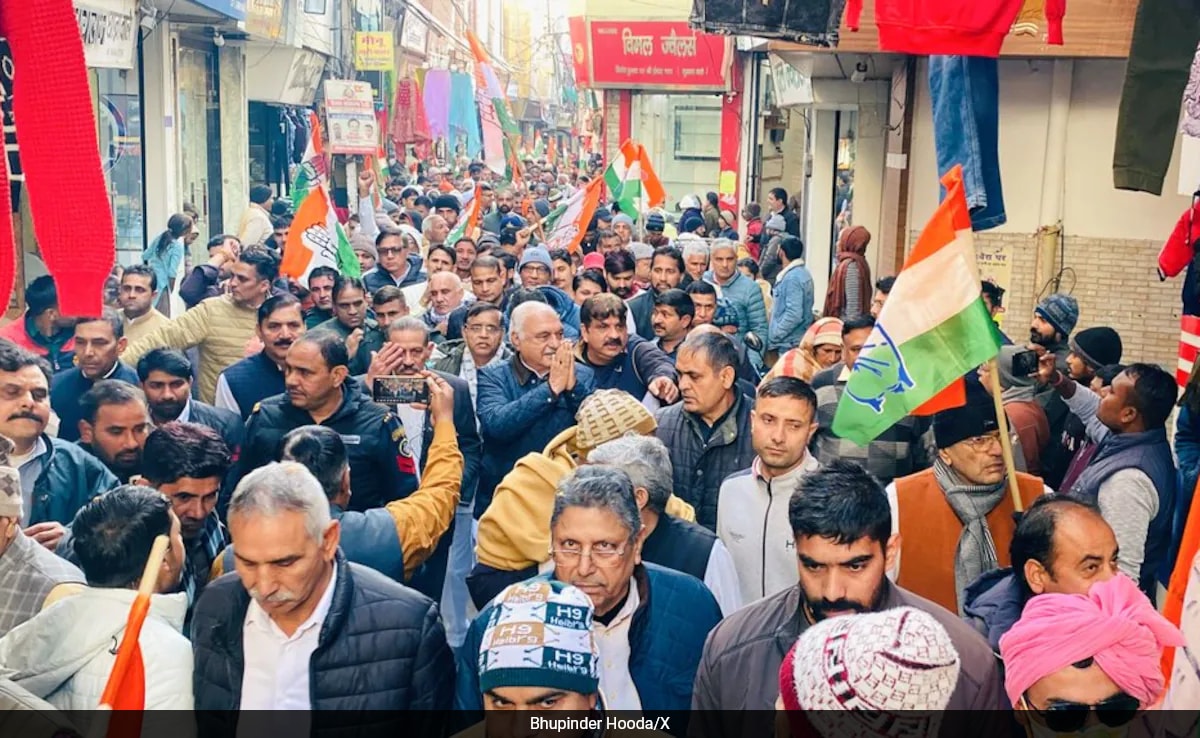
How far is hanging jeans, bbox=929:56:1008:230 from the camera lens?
7582 mm

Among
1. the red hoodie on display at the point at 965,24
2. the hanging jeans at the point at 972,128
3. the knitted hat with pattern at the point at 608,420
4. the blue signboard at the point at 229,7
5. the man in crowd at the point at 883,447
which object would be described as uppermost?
the blue signboard at the point at 229,7

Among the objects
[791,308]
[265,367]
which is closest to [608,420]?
[265,367]

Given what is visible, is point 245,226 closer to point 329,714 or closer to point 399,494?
point 399,494

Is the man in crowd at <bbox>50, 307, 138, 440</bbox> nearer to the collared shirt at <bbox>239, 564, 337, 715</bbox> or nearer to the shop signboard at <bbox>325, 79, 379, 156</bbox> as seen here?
the collared shirt at <bbox>239, 564, 337, 715</bbox>

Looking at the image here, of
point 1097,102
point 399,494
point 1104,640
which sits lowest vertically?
point 399,494

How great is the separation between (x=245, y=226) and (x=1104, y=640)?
13879 millimetres

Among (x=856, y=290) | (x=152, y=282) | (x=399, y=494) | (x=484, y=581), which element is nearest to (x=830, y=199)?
(x=856, y=290)

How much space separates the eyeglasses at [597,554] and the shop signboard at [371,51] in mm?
26298

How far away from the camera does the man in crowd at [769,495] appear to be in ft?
16.6

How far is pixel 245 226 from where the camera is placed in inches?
630

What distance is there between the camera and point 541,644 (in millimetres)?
3281

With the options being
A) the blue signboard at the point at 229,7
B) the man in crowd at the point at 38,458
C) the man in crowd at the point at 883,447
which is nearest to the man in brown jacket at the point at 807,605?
the man in crowd at the point at 883,447

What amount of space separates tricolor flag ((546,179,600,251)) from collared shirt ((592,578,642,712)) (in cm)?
935

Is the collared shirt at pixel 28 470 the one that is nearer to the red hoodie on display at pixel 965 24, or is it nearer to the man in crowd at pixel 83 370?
the man in crowd at pixel 83 370
